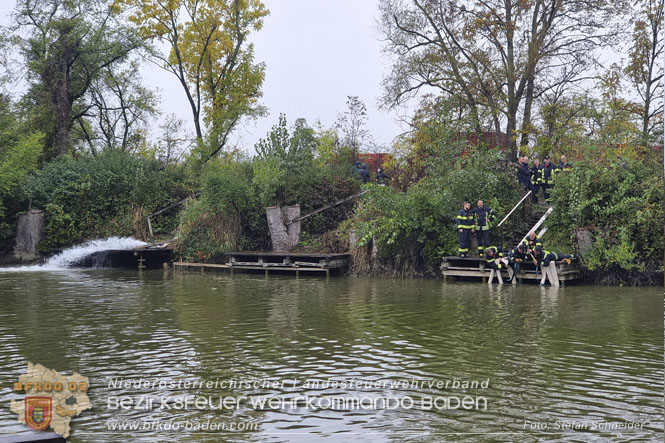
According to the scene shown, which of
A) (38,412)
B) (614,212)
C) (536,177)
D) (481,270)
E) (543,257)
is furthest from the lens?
(536,177)

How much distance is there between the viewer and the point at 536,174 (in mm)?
24203

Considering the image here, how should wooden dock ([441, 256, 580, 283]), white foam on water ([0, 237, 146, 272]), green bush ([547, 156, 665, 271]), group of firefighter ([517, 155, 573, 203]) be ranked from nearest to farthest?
1. green bush ([547, 156, 665, 271])
2. wooden dock ([441, 256, 580, 283])
3. group of firefighter ([517, 155, 573, 203])
4. white foam on water ([0, 237, 146, 272])

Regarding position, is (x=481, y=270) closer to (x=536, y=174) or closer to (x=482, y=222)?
(x=482, y=222)

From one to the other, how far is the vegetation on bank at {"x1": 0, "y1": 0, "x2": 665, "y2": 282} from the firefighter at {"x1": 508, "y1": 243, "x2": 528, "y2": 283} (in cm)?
154

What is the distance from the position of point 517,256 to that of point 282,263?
8483 millimetres

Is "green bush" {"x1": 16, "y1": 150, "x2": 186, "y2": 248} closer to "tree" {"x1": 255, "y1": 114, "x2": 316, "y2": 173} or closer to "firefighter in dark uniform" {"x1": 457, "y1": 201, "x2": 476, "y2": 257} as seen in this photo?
"tree" {"x1": 255, "y1": 114, "x2": 316, "y2": 173}

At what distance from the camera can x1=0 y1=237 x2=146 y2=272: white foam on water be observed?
28.2 m

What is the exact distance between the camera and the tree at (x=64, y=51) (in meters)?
38.6

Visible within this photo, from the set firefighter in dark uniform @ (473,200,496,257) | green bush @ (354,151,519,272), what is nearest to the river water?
firefighter in dark uniform @ (473,200,496,257)

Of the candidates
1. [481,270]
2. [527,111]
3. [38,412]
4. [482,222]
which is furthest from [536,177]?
[38,412]

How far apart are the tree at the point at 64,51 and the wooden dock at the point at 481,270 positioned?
24.5 meters

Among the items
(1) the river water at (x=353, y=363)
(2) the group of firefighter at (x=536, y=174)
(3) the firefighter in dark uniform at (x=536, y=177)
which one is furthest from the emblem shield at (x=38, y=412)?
(3) the firefighter in dark uniform at (x=536, y=177)

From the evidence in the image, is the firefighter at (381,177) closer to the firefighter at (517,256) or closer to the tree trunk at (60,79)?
the firefighter at (517,256)

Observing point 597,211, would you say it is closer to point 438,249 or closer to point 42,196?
point 438,249
